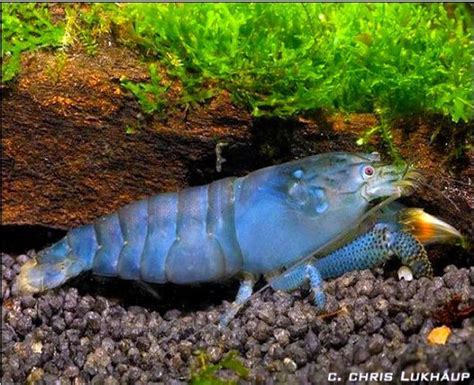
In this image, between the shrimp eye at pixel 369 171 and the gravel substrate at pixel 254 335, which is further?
the shrimp eye at pixel 369 171

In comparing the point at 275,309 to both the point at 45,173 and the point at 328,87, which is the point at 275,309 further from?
the point at 45,173

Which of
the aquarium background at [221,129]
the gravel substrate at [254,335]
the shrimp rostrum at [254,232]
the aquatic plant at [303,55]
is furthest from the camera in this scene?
the shrimp rostrum at [254,232]

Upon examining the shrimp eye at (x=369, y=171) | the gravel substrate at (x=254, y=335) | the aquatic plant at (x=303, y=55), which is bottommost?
the gravel substrate at (x=254, y=335)

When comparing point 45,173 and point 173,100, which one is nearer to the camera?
point 173,100

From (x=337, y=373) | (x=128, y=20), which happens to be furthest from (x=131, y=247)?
(x=337, y=373)

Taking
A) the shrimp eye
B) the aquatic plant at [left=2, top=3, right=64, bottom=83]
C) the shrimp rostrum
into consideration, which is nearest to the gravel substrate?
the shrimp rostrum

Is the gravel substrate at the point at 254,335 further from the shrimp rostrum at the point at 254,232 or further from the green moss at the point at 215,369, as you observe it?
the shrimp rostrum at the point at 254,232

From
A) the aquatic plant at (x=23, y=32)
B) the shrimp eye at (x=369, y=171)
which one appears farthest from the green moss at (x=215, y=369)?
the aquatic plant at (x=23, y=32)
